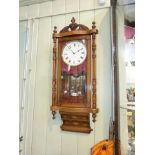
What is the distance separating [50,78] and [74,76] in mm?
298

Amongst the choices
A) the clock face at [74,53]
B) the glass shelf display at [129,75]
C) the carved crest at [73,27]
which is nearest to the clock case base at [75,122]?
the clock face at [74,53]

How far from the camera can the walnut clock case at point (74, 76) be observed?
179 centimetres

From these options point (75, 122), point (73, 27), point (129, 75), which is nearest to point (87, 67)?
point (73, 27)

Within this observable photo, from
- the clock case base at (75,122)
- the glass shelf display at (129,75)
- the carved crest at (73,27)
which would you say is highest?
the carved crest at (73,27)

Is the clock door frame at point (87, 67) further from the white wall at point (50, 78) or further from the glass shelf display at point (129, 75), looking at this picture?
the glass shelf display at point (129, 75)

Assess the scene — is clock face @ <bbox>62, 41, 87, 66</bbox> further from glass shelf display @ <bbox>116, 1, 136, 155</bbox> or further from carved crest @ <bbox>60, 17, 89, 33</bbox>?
glass shelf display @ <bbox>116, 1, 136, 155</bbox>

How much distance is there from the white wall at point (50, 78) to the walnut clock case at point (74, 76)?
86mm

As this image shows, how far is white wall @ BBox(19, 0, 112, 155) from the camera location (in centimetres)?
182

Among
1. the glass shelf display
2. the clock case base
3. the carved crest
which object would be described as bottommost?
the clock case base

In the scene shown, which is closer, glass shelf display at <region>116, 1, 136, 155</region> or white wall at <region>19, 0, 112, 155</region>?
glass shelf display at <region>116, 1, 136, 155</region>

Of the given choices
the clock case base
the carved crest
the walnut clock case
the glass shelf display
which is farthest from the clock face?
the glass shelf display
